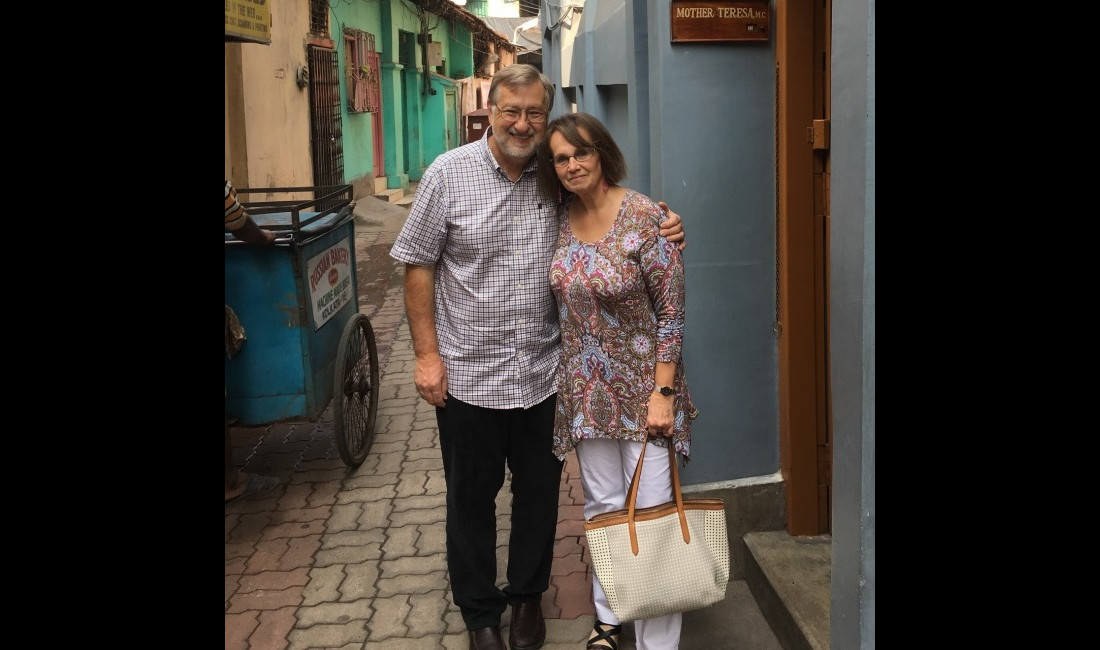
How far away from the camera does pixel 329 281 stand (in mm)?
5328

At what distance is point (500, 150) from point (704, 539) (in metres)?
1.35

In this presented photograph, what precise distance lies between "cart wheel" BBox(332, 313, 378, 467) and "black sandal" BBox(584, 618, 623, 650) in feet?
6.88

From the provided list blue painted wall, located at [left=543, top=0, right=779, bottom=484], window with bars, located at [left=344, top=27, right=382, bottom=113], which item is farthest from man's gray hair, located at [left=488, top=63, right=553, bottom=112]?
window with bars, located at [left=344, top=27, right=382, bottom=113]

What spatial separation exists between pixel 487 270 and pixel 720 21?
137cm

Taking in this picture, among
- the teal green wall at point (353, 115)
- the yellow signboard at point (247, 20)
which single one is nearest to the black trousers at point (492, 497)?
the yellow signboard at point (247, 20)

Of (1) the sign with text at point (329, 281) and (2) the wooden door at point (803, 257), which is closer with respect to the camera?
(2) the wooden door at point (803, 257)

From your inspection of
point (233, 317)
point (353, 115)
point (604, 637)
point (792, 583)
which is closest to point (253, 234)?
point (233, 317)

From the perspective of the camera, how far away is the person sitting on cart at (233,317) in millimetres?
4406

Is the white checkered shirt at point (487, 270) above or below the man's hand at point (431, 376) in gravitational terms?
above

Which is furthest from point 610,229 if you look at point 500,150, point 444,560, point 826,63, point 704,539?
point 444,560

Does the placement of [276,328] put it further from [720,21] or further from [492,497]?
[720,21]

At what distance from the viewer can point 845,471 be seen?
258 centimetres

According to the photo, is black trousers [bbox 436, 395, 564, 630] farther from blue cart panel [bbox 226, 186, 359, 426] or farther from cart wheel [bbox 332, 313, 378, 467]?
cart wheel [bbox 332, 313, 378, 467]

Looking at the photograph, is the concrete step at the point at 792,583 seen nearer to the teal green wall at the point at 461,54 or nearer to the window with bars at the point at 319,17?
the window with bars at the point at 319,17
